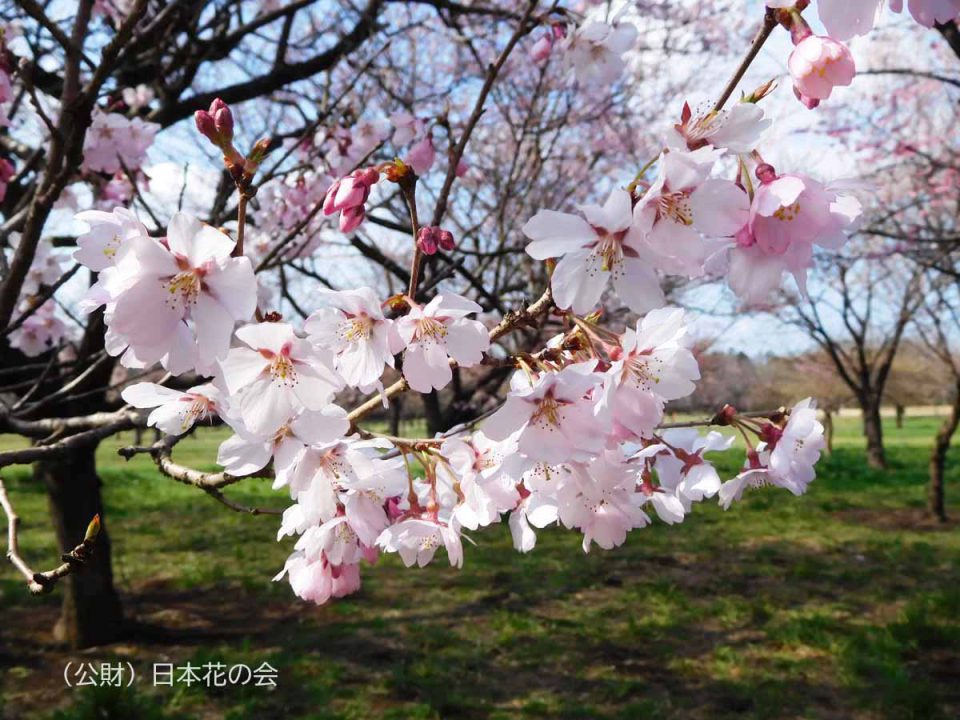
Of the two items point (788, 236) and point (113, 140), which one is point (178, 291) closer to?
point (788, 236)

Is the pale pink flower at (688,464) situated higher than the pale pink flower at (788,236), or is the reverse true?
the pale pink flower at (788,236)

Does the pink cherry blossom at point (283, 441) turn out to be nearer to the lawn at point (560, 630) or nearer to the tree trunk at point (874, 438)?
the lawn at point (560, 630)

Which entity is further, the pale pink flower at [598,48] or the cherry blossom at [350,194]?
the pale pink flower at [598,48]

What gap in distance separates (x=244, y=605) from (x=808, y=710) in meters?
3.87

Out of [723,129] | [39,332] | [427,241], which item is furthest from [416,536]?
[39,332]

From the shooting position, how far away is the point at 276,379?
0.95 meters

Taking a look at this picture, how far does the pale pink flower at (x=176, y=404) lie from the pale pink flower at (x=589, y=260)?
58 cm

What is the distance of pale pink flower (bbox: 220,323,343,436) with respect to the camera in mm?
921

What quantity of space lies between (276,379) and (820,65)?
2.61ft

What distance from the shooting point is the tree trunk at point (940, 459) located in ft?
23.9

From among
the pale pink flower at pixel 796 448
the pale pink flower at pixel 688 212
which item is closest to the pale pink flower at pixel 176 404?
the pale pink flower at pixel 688 212

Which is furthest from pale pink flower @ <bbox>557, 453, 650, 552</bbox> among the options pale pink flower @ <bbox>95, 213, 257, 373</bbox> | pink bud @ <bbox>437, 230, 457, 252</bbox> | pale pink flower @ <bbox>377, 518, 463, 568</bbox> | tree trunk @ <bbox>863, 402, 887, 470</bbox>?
tree trunk @ <bbox>863, 402, 887, 470</bbox>

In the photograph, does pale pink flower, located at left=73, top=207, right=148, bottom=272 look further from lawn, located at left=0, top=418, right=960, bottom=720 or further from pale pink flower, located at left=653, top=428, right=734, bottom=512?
lawn, located at left=0, top=418, right=960, bottom=720

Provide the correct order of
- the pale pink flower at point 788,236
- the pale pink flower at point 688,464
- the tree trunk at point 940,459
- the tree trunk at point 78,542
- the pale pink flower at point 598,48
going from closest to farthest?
the pale pink flower at point 788,236 < the pale pink flower at point 688,464 < the pale pink flower at point 598,48 < the tree trunk at point 78,542 < the tree trunk at point 940,459
